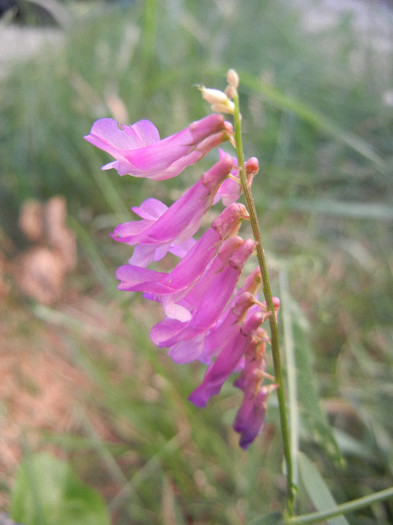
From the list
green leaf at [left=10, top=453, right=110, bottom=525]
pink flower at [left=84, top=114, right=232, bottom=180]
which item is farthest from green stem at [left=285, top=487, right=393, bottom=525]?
green leaf at [left=10, top=453, right=110, bottom=525]

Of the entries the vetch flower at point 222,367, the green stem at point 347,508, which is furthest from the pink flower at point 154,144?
the green stem at point 347,508

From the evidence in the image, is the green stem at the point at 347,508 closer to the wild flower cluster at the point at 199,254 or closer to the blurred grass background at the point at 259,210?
the wild flower cluster at the point at 199,254

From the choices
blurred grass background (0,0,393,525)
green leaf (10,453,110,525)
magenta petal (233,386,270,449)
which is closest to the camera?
magenta petal (233,386,270,449)

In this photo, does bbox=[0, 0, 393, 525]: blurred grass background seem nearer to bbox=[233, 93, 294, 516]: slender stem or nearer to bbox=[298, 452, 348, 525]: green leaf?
bbox=[298, 452, 348, 525]: green leaf

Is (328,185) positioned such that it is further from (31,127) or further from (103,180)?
(31,127)

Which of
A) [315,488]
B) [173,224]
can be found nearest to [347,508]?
[315,488]

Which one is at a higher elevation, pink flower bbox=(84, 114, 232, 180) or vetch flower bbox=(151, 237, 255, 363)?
pink flower bbox=(84, 114, 232, 180)

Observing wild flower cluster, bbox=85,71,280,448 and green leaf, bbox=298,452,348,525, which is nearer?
wild flower cluster, bbox=85,71,280,448
